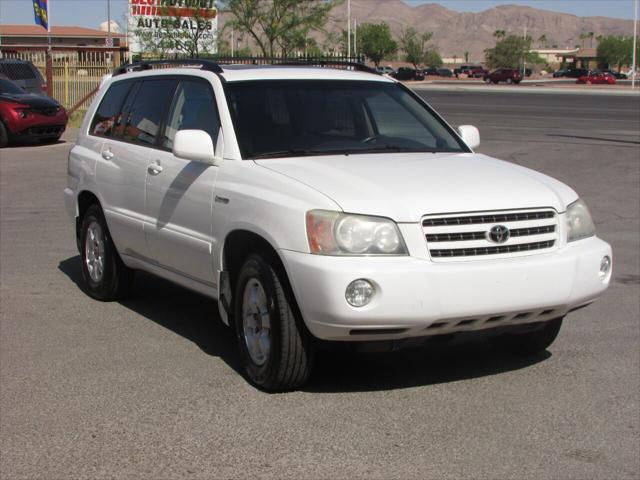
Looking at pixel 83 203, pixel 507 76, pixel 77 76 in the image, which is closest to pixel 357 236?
pixel 83 203

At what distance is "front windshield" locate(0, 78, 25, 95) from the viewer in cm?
2352

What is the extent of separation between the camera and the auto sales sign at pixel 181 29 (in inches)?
1077

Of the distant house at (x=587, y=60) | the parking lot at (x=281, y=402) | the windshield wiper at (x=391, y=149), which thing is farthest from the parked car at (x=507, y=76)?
the windshield wiper at (x=391, y=149)

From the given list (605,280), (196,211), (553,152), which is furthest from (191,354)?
(553,152)

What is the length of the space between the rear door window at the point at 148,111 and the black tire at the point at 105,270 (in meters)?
0.77

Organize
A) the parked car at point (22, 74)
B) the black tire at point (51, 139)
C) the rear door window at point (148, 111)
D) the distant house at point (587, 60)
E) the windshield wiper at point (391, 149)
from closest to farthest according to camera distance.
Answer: the windshield wiper at point (391, 149) < the rear door window at point (148, 111) < the black tire at point (51, 139) < the parked car at point (22, 74) < the distant house at point (587, 60)

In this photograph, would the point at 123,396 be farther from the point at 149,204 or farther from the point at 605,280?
the point at 605,280

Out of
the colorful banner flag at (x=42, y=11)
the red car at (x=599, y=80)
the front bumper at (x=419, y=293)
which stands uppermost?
the colorful banner flag at (x=42, y=11)

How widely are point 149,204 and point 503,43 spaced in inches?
5417

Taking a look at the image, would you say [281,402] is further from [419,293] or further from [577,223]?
[577,223]

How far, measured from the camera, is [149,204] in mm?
7145

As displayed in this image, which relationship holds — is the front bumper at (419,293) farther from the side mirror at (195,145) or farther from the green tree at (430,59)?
the green tree at (430,59)

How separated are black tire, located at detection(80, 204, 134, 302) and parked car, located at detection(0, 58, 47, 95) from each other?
20.6m

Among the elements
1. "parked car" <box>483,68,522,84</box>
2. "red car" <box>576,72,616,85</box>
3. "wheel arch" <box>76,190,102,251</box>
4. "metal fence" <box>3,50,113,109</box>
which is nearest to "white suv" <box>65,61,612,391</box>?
"wheel arch" <box>76,190,102,251</box>
